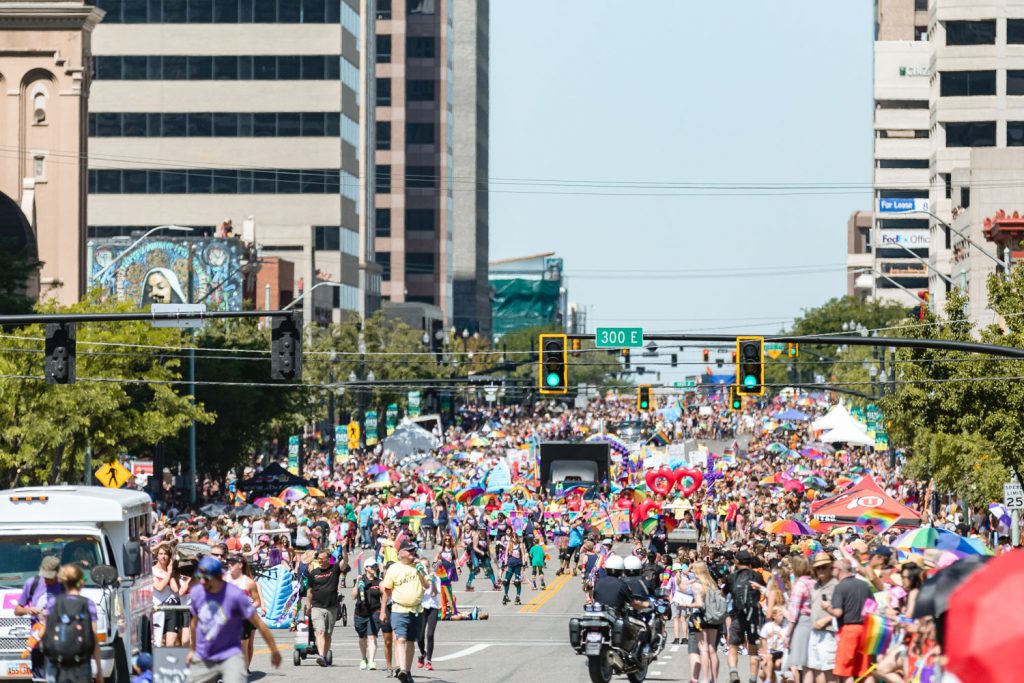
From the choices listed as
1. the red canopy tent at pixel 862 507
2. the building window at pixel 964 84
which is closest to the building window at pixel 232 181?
the building window at pixel 964 84

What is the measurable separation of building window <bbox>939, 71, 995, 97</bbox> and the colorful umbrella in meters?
77.1

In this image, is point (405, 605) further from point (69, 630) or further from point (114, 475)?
point (114, 475)

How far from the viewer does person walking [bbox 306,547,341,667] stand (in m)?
24.5

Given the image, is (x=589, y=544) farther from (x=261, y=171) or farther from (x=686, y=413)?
(x=686, y=413)

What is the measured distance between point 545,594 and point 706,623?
1969 centimetres

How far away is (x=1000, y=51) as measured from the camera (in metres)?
110

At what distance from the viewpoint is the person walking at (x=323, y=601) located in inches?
965

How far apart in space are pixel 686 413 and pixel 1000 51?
39.5 m

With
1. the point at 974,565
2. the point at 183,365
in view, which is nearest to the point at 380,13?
the point at 183,365

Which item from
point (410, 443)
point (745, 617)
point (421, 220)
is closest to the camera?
point (745, 617)

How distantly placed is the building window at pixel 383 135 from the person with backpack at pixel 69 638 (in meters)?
180

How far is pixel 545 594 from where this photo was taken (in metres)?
41.1

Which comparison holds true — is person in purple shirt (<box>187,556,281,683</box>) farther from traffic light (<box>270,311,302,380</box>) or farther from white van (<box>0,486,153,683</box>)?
traffic light (<box>270,311,302,380</box>)

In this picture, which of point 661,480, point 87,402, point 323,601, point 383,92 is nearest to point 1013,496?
point 323,601
